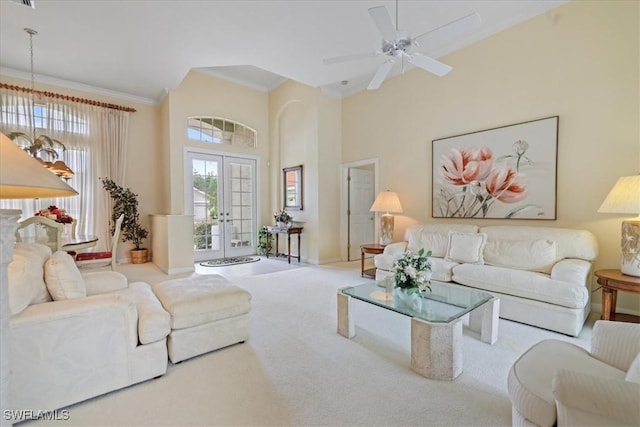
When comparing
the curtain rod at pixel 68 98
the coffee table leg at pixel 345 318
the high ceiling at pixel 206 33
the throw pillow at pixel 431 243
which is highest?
the high ceiling at pixel 206 33

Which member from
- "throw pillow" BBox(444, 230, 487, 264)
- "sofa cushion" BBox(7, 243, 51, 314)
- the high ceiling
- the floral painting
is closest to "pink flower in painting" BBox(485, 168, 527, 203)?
the floral painting

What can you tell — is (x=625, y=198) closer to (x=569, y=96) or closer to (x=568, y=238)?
(x=568, y=238)

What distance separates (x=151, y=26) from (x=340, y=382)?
443cm

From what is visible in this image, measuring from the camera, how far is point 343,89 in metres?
5.80

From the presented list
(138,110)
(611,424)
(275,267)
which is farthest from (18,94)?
(611,424)

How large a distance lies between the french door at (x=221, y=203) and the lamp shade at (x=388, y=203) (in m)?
3.34

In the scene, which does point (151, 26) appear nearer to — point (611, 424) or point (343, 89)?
point (343, 89)

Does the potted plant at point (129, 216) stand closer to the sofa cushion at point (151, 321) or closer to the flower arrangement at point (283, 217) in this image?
the flower arrangement at point (283, 217)

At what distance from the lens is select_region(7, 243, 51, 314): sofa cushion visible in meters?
1.54

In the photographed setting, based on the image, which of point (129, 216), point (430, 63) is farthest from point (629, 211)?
point (129, 216)

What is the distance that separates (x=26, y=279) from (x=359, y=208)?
5329mm

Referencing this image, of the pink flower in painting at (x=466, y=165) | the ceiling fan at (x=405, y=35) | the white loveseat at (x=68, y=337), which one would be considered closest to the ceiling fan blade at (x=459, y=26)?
the ceiling fan at (x=405, y=35)

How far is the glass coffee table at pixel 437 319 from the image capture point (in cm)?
191

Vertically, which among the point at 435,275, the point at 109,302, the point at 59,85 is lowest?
the point at 435,275
